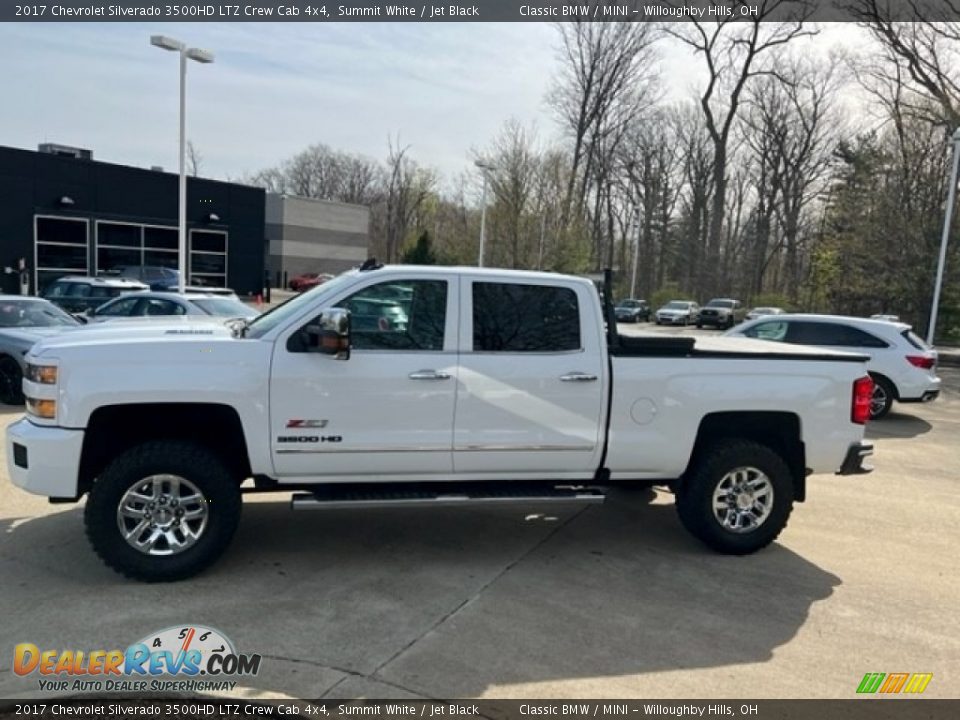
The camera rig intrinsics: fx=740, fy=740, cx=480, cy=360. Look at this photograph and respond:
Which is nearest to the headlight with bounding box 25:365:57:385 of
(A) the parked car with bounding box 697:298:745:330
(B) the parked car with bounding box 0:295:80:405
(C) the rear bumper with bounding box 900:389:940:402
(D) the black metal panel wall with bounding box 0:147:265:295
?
(B) the parked car with bounding box 0:295:80:405

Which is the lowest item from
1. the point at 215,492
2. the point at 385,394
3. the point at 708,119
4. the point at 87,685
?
the point at 87,685

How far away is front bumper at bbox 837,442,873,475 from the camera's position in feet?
18.0

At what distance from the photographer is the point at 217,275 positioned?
37.7 metres

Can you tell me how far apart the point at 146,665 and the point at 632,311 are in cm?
4338

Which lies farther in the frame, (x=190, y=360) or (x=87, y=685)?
(x=190, y=360)

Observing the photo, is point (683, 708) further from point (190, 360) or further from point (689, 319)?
point (689, 319)

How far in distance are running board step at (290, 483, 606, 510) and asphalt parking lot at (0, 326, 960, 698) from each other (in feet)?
1.59

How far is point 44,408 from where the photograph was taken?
448 cm

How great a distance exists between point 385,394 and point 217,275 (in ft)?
117

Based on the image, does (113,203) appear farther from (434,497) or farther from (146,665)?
(146,665)

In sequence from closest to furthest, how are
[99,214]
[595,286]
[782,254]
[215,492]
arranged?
1. [215,492]
2. [595,286]
3. [99,214]
4. [782,254]

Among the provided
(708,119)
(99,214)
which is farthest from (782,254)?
(99,214)

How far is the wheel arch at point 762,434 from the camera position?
542cm

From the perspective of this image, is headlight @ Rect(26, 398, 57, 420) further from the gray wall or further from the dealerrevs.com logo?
the gray wall
